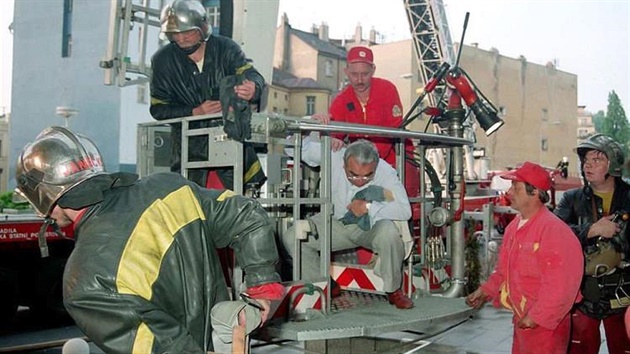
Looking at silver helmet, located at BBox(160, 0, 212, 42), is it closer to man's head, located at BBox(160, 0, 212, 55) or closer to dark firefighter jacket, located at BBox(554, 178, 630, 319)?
man's head, located at BBox(160, 0, 212, 55)

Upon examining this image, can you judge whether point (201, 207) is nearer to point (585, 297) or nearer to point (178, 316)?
point (178, 316)

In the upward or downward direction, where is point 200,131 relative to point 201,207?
upward

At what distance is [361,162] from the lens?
4.95m

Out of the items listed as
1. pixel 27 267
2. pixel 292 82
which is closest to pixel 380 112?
pixel 27 267

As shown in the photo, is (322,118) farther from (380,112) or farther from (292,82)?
(292,82)

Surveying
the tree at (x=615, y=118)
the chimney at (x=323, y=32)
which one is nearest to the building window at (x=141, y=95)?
the chimney at (x=323, y=32)

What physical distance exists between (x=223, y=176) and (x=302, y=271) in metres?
0.85

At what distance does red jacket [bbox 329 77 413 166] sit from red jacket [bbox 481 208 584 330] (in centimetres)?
188

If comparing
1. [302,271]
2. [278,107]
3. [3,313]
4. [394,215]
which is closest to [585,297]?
[394,215]

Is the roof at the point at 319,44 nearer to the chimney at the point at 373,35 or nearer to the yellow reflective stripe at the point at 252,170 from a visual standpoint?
the chimney at the point at 373,35

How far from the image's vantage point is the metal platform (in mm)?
3990

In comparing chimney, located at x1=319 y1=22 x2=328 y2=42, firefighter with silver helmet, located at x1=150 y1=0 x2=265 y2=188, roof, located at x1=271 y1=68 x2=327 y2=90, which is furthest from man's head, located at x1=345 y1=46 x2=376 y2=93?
chimney, located at x1=319 y1=22 x2=328 y2=42

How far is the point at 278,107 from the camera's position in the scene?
145ft

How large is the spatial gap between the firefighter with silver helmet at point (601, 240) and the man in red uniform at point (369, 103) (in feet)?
4.82
